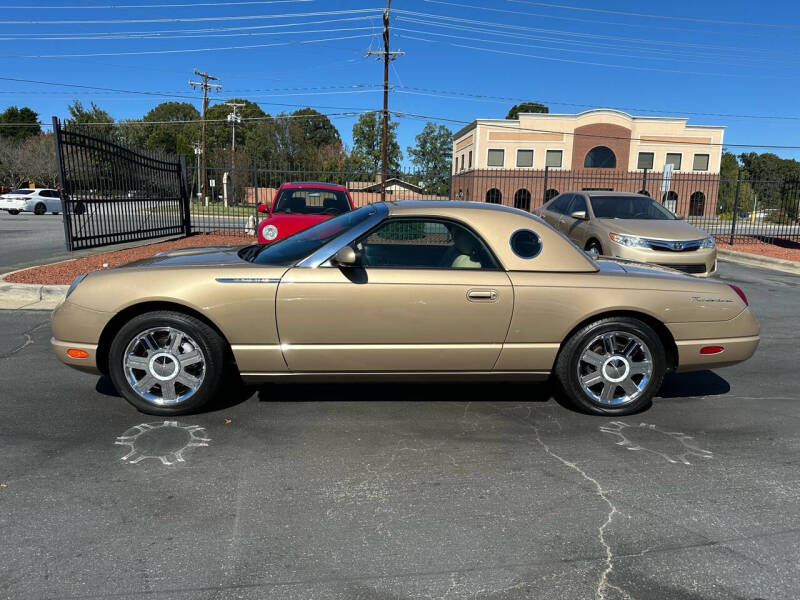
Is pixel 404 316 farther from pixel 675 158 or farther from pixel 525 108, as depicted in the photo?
pixel 525 108

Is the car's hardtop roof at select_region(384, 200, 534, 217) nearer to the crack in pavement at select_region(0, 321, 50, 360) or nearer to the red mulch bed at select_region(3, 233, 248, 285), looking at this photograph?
the red mulch bed at select_region(3, 233, 248, 285)

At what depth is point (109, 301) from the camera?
12.6 ft

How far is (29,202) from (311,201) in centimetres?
2783

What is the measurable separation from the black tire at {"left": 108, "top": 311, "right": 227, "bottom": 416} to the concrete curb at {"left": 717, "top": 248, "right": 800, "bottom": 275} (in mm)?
13505

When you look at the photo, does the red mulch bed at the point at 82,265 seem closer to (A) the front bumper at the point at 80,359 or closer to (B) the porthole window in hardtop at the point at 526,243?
(A) the front bumper at the point at 80,359

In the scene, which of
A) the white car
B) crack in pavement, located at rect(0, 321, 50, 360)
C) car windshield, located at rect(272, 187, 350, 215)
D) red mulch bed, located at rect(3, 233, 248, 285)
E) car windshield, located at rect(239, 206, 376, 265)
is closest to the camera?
car windshield, located at rect(239, 206, 376, 265)

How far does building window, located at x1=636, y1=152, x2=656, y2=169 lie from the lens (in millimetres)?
50159

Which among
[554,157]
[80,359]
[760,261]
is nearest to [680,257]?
[760,261]

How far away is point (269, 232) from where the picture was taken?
8.49 m

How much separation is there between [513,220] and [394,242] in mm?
863

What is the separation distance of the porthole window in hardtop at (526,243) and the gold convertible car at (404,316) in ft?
0.04

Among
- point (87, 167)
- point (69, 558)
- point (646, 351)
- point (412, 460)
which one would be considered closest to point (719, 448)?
point (646, 351)

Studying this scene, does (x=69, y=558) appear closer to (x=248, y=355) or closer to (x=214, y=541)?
(x=214, y=541)

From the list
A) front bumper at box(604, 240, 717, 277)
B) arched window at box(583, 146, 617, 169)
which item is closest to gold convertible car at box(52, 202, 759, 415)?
front bumper at box(604, 240, 717, 277)
